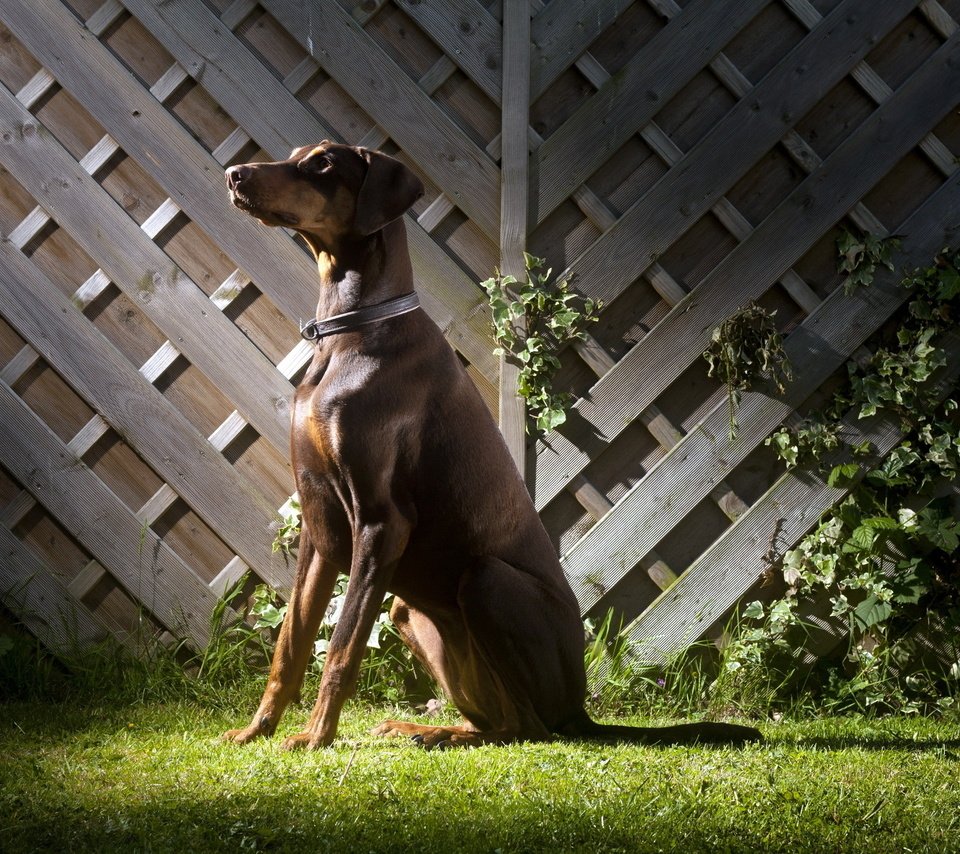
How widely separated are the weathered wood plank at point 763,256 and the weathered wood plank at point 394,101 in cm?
75

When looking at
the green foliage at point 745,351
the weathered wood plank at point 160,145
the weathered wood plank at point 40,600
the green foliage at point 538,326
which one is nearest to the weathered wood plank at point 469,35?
the green foliage at point 538,326

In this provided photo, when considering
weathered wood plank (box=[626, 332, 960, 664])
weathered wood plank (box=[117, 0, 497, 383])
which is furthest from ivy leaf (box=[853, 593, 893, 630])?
weathered wood plank (box=[117, 0, 497, 383])

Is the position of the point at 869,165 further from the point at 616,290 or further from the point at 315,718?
the point at 315,718

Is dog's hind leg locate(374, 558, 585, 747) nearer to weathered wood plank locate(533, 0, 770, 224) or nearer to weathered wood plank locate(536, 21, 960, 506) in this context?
weathered wood plank locate(536, 21, 960, 506)

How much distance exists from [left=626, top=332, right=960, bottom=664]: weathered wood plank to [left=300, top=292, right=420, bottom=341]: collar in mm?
1501

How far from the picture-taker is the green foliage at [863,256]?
11.4ft

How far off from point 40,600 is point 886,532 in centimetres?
279

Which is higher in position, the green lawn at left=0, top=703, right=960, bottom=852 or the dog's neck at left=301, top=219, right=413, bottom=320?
the dog's neck at left=301, top=219, right=413, bottom=320

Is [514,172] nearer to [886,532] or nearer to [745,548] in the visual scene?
[745,548]

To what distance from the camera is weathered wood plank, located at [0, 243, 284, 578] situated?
3.41m

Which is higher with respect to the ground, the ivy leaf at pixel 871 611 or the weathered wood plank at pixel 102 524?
the weathered wood plank at pixel 102 524

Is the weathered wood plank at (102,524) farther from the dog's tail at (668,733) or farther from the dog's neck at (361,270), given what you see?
the dog's tail at (668,733)

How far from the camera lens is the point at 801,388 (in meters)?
3.52

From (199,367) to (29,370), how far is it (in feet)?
1.82
